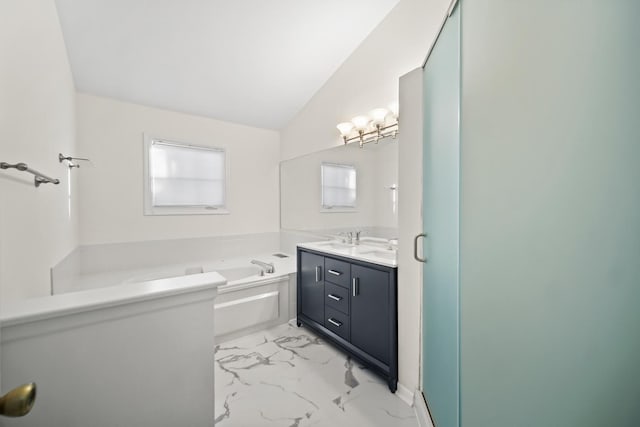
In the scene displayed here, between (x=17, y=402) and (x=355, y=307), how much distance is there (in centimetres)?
168

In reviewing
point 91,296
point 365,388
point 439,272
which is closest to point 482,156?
point 439,272

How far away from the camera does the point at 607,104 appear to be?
1.55ft

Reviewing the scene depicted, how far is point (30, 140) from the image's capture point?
1.19 metres

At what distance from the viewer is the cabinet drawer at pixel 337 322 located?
6.60 feet

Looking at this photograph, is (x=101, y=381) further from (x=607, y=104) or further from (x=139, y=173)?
(x=139, y=173)

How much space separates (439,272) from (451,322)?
0.72 feet

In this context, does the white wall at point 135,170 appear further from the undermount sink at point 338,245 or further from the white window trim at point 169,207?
the undermount sink at point 338,245

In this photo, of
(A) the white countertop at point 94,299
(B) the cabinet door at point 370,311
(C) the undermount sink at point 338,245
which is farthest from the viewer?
(C) the undermount sink at point 338,245

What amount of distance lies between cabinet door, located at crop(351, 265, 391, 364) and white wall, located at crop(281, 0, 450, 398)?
0.35ft

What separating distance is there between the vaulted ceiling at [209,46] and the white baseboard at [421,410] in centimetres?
273

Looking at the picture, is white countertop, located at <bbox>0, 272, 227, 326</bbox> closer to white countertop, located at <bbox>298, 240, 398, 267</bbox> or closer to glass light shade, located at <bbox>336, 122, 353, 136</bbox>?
white countertop, located at <bbox>298, 240, 398, 267</bbox>

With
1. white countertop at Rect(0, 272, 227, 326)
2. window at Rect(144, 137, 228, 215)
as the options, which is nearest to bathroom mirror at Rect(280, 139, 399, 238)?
window at Rect(144, 137, 228, 215)

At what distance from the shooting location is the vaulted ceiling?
182 cm

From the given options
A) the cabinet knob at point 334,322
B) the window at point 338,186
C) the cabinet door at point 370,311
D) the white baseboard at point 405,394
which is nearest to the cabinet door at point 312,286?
the cabinet knob at point 334,322
